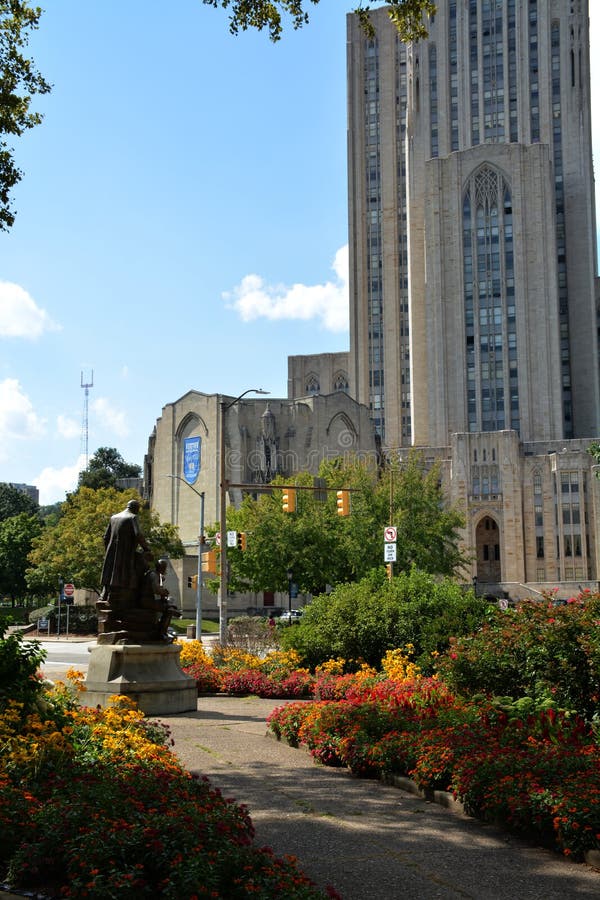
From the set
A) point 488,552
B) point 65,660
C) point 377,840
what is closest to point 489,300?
point 488,552

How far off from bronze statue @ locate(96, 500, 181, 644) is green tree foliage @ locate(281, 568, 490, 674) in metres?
5.44

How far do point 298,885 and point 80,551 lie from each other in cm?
5952

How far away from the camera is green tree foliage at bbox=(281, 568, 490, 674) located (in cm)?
1795

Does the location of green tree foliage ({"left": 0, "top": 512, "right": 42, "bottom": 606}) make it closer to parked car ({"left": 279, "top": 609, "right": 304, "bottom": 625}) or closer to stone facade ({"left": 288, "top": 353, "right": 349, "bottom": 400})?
parked car ({"left": 279, "top": 609, "right": 304, "bottom": 625})

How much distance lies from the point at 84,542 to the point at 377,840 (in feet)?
186

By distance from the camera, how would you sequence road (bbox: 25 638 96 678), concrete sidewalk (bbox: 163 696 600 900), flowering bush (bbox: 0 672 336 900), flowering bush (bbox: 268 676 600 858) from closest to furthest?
1. flowering bush (bbox: 0 672 336 900)
2. concrete sidewalk (bbox: 163 696 600 900)
3. flowering bush (bbox: 268 676 600 858)
4. road (bbox: 25 638 96 678)

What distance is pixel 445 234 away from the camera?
106250 mm

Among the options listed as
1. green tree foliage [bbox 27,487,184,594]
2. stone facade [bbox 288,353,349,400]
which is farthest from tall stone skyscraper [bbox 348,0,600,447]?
green tree foliage [bbox 27,487,184,594]

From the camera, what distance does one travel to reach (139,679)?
14609 millimetres

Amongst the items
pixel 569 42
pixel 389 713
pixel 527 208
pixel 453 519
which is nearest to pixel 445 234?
pixel 527 208

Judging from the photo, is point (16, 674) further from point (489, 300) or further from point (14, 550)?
point (489, 300)

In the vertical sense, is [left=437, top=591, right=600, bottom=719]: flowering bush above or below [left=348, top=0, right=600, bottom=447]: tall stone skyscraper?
below

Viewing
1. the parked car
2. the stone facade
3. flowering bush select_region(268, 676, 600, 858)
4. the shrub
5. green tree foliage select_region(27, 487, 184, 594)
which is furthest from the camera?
the stone facade

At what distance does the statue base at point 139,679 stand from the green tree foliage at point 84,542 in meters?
46.6
